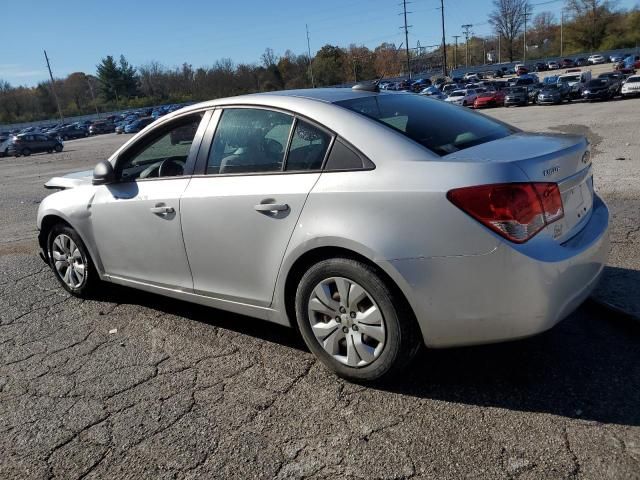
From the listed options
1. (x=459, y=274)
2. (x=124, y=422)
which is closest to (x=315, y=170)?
(x=459, y=274)

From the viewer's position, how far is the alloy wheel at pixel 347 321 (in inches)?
111

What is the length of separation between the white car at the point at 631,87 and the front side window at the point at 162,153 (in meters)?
33.6

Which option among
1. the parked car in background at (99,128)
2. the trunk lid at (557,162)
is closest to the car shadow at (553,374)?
the trunk lid at (557,162)

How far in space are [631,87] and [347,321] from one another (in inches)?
1348

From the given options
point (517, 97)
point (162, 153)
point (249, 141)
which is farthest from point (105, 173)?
point (517, 97)

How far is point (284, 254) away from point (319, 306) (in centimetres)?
36

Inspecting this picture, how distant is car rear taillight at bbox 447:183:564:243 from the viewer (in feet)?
8.02

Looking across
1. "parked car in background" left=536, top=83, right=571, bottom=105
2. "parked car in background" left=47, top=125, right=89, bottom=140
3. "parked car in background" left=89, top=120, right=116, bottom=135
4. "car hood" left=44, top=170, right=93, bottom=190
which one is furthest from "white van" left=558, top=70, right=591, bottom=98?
"parked car in background" left=47, top=125, right=89, bottom=140

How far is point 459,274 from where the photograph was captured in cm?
252

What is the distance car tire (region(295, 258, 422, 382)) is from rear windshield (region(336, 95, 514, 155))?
79 cm

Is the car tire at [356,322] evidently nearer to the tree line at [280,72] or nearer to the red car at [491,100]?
the red car at [491,100]

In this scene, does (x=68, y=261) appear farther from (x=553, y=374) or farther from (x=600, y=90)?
(x=600, y=90)

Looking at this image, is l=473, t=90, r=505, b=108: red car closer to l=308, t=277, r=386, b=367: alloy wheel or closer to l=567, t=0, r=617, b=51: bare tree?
l=308, t=277, r=386, b=367: alloy wheel

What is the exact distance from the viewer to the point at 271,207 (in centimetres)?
305
